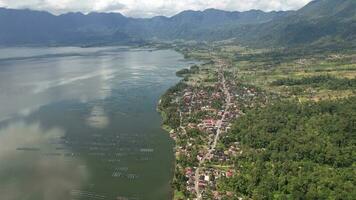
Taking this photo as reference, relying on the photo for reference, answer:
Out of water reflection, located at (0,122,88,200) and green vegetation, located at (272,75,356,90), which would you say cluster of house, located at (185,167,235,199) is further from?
green vegetation, located at (272,75,356,90)

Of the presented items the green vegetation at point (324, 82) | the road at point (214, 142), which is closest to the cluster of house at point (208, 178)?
the road at point (214, 142)

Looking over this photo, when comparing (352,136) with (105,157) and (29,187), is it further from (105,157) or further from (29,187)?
(29,187)

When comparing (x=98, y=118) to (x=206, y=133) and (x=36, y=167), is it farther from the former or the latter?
(x=36, y=167)

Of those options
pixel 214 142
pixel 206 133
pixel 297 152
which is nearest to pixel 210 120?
pixel 206 133

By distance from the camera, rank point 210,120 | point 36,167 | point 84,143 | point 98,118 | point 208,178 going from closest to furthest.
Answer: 1. point 208,178
2. point 36,167
3. point 84,143
4. point 210,120
5. point 98,118

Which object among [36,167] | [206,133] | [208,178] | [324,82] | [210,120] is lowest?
[36,167]

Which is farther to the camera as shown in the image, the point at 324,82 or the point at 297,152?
the point at 324,82

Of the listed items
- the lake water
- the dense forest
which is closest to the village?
the dense forest
